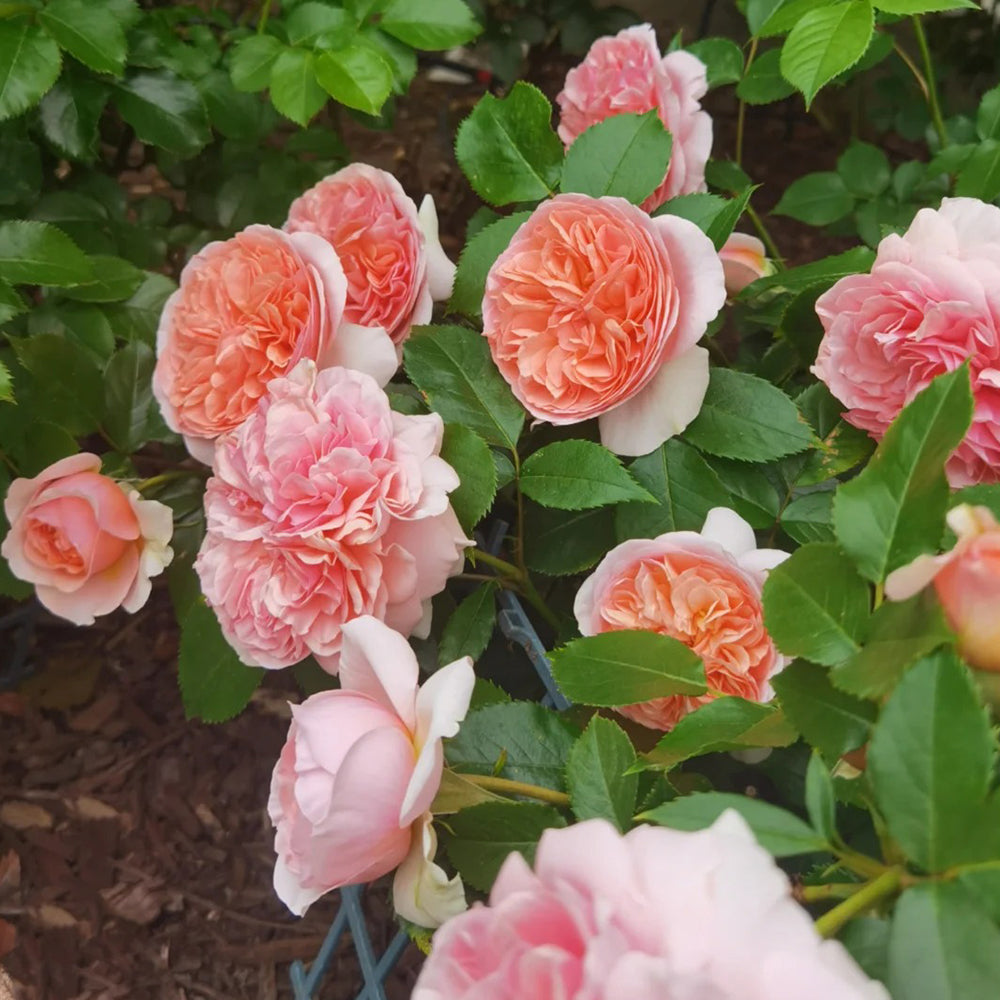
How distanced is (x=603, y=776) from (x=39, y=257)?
24.4 inches

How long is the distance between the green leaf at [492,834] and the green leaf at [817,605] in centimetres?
15

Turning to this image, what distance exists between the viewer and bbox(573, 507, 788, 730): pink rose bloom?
0.52 metres

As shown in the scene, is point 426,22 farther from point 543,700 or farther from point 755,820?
point 755,820

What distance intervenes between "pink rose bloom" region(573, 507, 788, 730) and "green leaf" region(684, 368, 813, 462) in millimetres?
69

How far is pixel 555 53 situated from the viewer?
1.71m

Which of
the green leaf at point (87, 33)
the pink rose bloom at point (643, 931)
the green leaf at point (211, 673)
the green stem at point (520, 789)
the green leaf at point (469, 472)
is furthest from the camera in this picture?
the green leaf at point (87, 33)

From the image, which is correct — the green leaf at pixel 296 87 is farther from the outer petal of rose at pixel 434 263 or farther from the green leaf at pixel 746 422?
the green leaf at pixel 746 422

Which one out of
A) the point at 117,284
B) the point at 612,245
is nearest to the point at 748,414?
the point at 612,245

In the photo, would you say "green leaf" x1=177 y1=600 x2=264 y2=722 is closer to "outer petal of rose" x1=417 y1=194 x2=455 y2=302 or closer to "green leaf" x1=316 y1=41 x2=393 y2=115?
"outer petal of rose" x1=417 y1=194 x2=455 y2=302

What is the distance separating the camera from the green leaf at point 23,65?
755mm

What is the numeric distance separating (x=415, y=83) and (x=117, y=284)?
1.25m

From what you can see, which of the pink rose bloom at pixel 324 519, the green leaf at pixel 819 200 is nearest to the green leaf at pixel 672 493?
the pink rose bloom at pixel 324 519

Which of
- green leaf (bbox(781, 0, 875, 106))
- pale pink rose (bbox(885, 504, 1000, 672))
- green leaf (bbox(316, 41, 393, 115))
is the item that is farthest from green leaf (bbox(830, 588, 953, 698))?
green leaf (bbox(316, 41, 393, 115))

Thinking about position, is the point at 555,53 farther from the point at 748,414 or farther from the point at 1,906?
the point at 1,906
